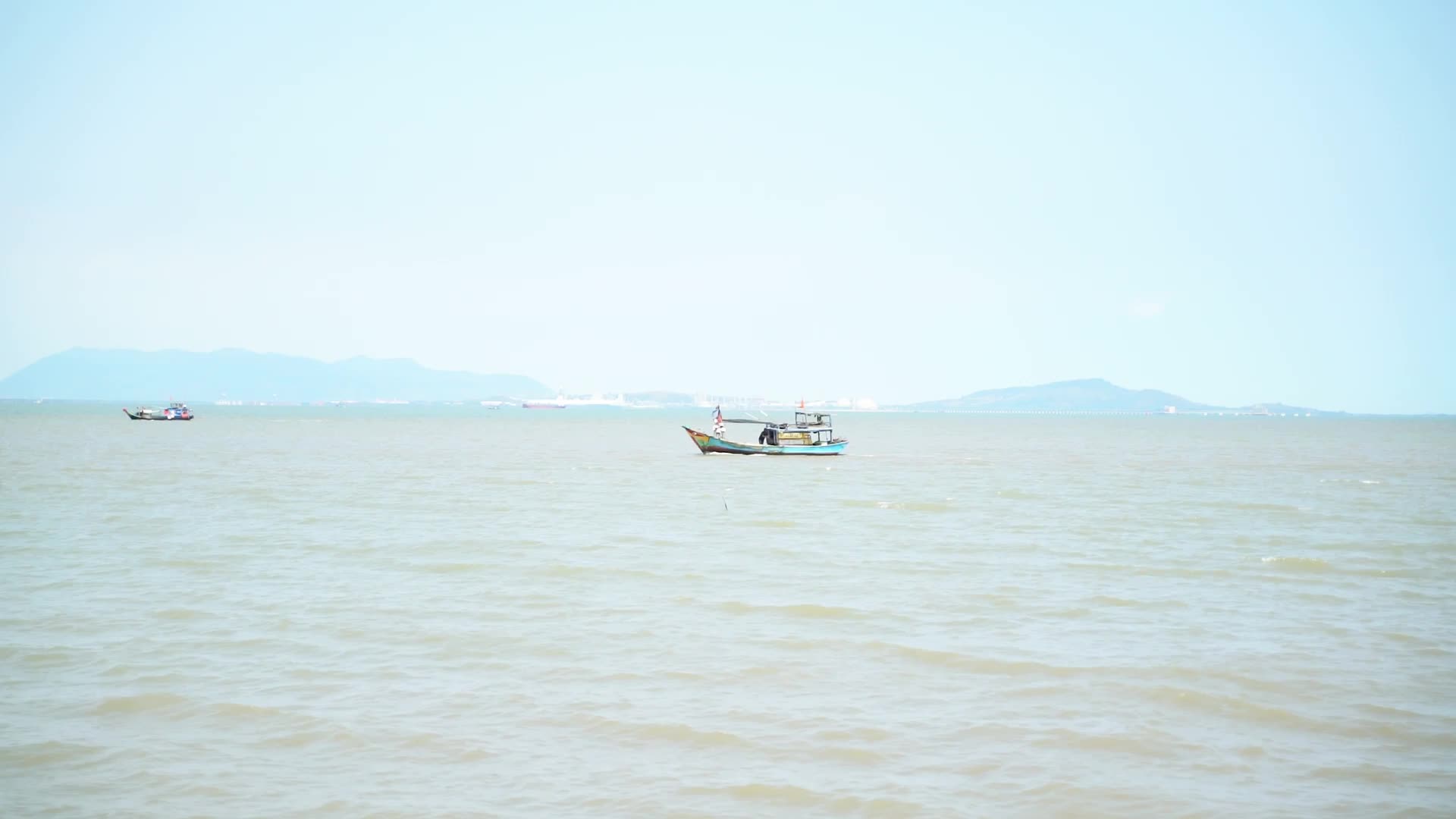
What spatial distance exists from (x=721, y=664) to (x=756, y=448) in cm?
6429

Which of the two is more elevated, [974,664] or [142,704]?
[974,664]

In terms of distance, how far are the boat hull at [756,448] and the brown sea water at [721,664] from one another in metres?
40.5

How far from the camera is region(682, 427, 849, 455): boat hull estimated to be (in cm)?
7919

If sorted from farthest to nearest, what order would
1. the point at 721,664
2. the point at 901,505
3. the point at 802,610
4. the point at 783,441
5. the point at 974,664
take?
the point at 783,441 → the point at 901,505 → the point at 802,610 → the point at 974,664 → the point at 721,664

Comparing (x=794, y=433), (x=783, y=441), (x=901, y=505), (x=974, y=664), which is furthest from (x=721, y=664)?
(x=794, y=433)

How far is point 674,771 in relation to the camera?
12039mm

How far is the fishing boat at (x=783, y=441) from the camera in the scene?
7950cm

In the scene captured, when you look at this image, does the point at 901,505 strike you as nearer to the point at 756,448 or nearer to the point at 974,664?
the point at 974,664

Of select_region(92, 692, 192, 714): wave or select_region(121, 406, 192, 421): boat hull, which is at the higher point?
select_region(121, 406, 192, 421): boat hull

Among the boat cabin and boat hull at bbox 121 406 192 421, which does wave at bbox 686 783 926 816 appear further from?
boat hull at bbox 121 406 192 421

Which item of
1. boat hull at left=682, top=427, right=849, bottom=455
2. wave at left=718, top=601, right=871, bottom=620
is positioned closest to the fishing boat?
boat hull at left=682, top=427, right=849, bottom=455

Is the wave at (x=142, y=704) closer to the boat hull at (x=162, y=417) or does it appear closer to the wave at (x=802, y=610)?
the wave at (x=802, y=610)

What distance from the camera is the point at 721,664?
53.9ft

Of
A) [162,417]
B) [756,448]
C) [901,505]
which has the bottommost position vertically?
[901,505]
